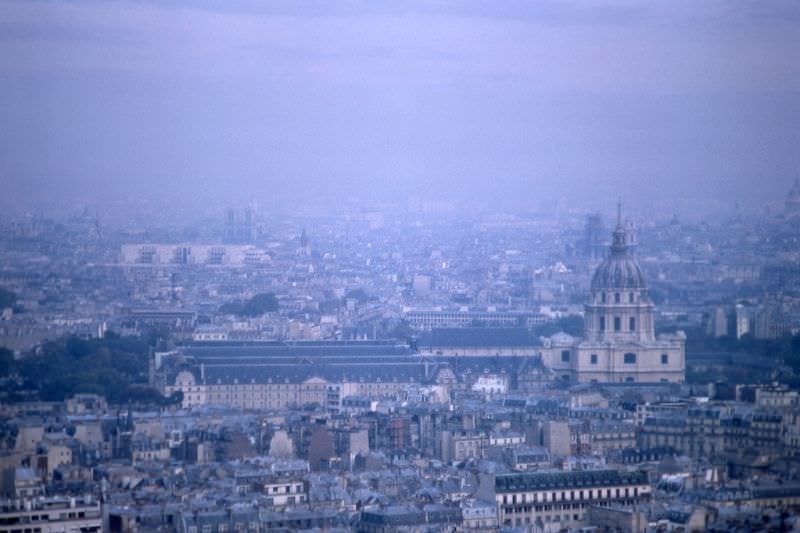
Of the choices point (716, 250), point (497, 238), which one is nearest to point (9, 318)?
point (716, 250)

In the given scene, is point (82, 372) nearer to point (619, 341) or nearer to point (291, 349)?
point (291, 349)

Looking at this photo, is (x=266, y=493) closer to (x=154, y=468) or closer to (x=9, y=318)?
(x=154, y=468)

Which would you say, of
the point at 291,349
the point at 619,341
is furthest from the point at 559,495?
the point at 619,341

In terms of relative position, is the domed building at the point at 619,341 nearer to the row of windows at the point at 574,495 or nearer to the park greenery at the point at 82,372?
the park greenery at the point at 82,372

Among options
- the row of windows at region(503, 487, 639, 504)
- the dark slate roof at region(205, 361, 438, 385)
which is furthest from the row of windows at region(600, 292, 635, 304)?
the row of windows at region(503, 487, 639, 504)

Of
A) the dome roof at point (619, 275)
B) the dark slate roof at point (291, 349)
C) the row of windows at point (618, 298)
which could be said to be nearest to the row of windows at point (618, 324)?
the row of windows at point (618, 298)

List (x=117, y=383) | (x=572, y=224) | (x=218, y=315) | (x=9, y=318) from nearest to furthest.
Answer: (x=117, y=383) → (x=9, y=318) → (x=218, y=315) → (x=572, y=224)
